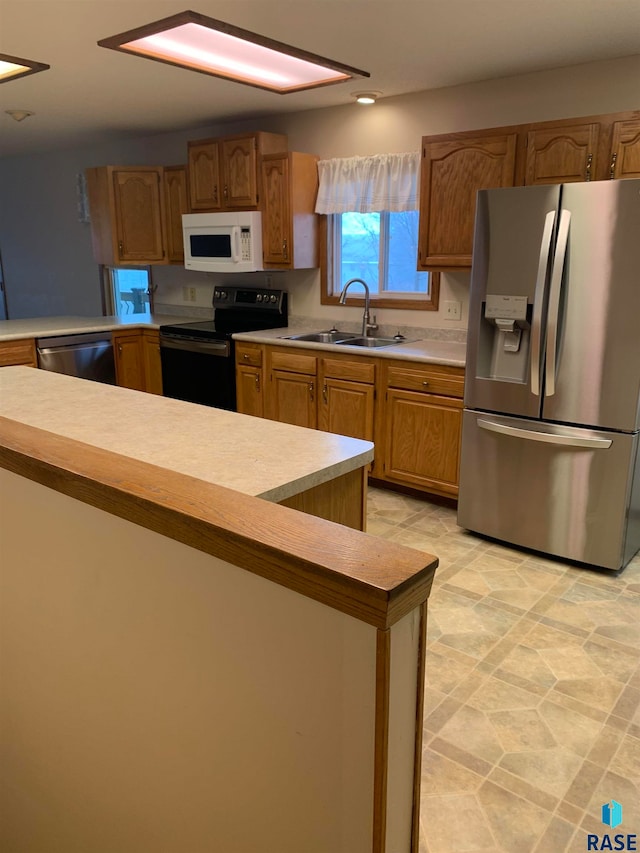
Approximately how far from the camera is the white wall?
11.2 ft

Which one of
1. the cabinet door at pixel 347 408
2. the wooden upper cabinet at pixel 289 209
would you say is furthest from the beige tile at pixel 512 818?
the wooden upper cabinet at pixel 289 209

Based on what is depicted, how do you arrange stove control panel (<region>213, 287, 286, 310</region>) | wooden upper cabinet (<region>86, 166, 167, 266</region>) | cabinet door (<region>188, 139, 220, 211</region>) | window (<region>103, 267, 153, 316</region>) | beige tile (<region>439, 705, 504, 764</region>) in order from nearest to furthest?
beige tile (<region>439, 705, 504, 764</region>), cabinet door (<region>188, 139, 220, 211</region>), stove control panel (<region>213, 287, 286, 310</region>), wooden upper cabinet (<region>86, 166, 167, 266</region>), window (<region>103, 267, 153, 316</region>)

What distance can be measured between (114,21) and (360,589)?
283cm

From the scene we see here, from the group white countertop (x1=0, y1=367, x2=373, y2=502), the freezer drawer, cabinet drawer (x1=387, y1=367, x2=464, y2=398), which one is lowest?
the freezer drawer

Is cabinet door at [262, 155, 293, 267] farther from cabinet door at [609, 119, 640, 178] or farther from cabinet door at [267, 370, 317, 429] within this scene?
cabinet door at [609, 119, 640, 178]

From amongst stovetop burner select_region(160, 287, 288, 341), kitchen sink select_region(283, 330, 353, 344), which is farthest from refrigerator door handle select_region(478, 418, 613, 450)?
stovetop burner select_region(160, 287, 288, 341)

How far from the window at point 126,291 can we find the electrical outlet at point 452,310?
3.03m

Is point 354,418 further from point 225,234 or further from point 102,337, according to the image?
point 102,337

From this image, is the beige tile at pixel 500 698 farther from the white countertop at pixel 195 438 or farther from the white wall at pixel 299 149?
the white wall at pixel 299 149

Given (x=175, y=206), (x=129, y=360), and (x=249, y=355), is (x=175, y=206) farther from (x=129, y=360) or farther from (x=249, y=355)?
(x=249, y=355)

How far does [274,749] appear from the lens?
35.0 inches

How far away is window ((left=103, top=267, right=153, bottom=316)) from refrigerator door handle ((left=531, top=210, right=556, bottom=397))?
13.2 ft

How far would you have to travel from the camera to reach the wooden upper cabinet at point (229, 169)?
4.43 meters

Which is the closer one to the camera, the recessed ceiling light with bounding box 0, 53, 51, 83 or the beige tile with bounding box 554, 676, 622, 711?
the beige tile with bounding box 554, 676, 622, 711
